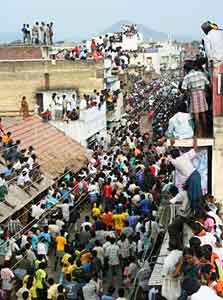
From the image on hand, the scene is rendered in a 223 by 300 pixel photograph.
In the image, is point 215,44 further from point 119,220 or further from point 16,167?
point 16,167

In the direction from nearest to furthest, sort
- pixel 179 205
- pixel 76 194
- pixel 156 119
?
pixel 179 205 < pixel 76 194 < pixel 156 119

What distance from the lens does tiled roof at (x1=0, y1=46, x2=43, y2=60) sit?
3150cm

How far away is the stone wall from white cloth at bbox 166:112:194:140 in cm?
1905

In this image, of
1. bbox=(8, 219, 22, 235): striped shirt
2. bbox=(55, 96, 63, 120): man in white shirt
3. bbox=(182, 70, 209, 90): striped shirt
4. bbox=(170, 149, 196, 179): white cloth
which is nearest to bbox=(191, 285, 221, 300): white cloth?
bbox=(170, 149, 196, 179): white cloth

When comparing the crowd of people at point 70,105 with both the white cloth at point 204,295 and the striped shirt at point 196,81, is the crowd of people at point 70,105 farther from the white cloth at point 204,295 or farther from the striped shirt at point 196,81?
the white cloth at point 204,295

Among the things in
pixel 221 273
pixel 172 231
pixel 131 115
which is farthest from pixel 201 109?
pixel 131 115

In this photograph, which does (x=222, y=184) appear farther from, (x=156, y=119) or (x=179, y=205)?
(x=156, y=119)

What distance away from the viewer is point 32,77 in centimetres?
2922

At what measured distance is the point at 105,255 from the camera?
43.0ft

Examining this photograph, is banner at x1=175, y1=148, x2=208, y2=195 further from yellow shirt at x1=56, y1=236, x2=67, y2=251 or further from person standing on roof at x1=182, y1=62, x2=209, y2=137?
yellow shirt at x1=56, y1=236, x2=67, y2=251

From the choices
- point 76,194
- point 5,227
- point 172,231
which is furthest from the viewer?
point 76,194

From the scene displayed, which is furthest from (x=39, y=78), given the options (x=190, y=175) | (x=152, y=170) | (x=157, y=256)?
(x=190, y=175)

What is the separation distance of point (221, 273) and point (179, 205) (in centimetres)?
210

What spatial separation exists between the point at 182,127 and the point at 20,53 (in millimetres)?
22587
